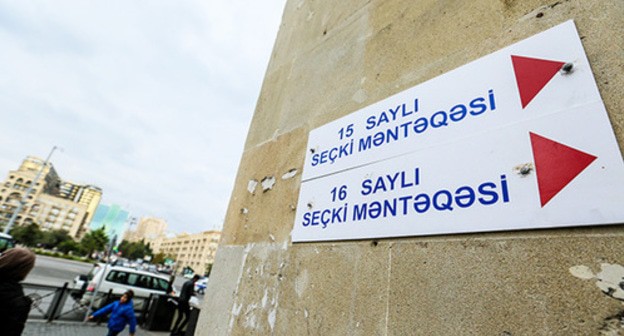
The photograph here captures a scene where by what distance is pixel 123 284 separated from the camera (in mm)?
9281

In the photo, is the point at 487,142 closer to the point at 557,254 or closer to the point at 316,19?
the point at 557,254

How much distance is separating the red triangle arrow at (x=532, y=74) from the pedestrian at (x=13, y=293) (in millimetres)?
3353

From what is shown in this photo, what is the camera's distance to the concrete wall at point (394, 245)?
0.94 m

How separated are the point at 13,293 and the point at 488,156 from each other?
318 cm

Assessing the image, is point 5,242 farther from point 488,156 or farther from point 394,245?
point 488,156

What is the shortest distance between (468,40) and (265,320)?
6.87 ft

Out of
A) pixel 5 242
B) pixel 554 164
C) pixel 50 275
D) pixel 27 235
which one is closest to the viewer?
pixel 554 164

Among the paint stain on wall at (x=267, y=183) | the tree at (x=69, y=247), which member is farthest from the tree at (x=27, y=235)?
the paint stain on wall at (x=267, y=183)

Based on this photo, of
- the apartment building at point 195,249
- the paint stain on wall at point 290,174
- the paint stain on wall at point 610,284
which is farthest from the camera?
the apartment building at point 195,249

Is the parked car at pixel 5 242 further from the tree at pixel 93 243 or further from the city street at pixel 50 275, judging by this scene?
the tree at pixel 93 243

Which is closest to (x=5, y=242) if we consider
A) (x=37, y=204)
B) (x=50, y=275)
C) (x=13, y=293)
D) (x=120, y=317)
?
(x=50, y=275)

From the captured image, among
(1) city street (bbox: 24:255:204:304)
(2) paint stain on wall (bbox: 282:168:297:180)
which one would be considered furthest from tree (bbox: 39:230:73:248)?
(2) paint stain on wall (bbox: 282:168:297:180)

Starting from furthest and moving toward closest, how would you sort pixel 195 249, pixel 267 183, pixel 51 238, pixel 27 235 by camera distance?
pixel 195 249 → pixel 51 238 → pixel 27 235 → pixel 267 183

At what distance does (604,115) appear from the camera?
99 centimetres
